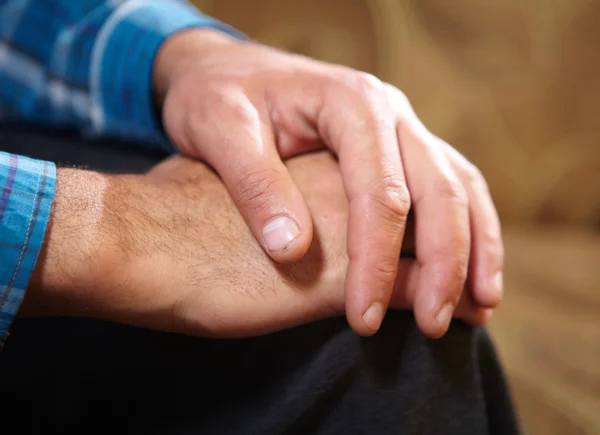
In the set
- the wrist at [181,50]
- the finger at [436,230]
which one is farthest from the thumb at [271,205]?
the wrist at [181,50]

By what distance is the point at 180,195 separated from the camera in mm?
454

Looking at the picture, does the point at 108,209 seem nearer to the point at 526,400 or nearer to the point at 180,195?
the point at 180,195

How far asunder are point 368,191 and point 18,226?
26cm

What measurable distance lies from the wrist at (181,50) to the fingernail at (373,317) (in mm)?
359

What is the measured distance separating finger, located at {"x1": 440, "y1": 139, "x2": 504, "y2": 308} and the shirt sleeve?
15.7 inches

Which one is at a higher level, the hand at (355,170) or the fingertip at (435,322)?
the hand at (355,170)

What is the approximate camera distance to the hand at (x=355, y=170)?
0.41 meters

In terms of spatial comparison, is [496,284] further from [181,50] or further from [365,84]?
[181,50]

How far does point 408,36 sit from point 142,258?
739 mm

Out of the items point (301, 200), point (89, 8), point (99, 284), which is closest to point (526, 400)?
point (301, 200)

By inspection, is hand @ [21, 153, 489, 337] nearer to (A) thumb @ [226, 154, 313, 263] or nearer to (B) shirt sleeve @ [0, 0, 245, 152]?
(A) thumb @ [226, 154, 313, 263]

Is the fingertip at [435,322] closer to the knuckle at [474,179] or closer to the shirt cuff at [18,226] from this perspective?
the knuckle at [474,179]

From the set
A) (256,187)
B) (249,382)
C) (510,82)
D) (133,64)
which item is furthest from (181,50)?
(510,82)

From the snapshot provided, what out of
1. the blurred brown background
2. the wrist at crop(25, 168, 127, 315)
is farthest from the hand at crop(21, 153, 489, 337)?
the blurred brown background
